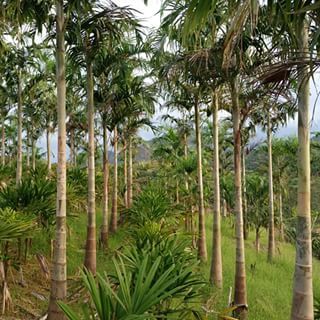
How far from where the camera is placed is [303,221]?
4.04 m

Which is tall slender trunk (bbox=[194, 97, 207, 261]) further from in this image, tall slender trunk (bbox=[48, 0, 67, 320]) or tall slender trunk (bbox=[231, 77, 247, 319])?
tall slender trunk (bbox=[48, 0, 67, 320])

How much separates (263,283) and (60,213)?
7583 mm

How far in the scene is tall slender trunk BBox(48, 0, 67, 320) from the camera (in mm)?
6130

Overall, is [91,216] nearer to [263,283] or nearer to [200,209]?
[200,209]

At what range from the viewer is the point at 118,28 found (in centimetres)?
784

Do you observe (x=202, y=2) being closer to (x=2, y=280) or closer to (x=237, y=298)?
(x=2, y=280)

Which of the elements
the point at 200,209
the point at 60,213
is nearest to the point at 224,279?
the point at 200,209

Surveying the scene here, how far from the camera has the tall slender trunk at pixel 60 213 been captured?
613cm

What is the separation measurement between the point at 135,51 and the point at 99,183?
7.70 metres

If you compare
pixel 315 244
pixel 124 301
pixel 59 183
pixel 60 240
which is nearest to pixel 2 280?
pixel 60 240

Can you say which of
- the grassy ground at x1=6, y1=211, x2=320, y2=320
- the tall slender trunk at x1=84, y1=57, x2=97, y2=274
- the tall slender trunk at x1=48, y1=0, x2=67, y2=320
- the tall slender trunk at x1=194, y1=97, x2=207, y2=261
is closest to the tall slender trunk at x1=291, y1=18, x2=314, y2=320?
the grassy ground at x1=6, y1=211, x2=320, y2=320

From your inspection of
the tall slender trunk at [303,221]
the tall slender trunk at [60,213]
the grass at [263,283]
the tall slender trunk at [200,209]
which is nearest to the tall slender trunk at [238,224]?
the grass at [263,283]

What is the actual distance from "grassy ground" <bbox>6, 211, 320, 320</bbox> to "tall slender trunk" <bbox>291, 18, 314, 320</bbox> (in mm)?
1963

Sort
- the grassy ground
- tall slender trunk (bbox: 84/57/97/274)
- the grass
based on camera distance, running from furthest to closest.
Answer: the grass → tall slender trunk (bbox: 84/57/97/274) → the grassy ground
